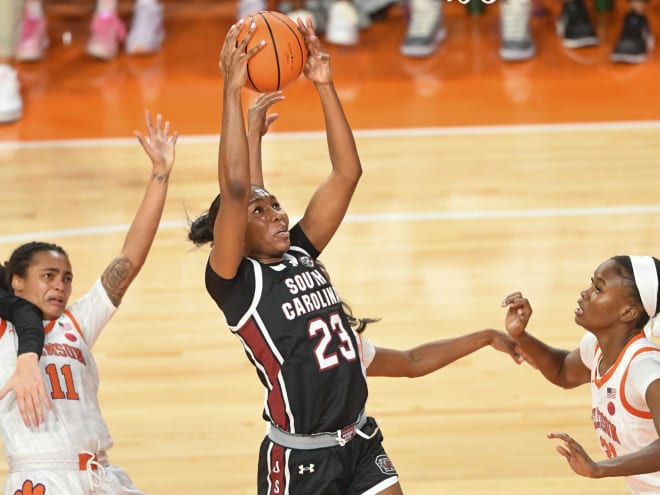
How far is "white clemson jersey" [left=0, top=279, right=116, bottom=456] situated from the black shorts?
680 mm

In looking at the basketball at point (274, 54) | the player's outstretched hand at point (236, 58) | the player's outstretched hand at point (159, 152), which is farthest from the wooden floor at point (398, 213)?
the player's outstretched hand at point (236, 58)

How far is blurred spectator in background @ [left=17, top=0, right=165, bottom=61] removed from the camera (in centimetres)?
1073

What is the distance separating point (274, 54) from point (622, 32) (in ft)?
23.4

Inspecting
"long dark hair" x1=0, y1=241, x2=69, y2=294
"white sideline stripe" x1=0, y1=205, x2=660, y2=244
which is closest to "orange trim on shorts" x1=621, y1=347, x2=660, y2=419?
"long dark hair" x1=0, y1=241, x2=69, y2=294

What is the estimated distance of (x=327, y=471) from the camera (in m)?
3.75

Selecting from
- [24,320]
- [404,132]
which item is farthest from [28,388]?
[404,132]

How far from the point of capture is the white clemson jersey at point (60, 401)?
402 cm

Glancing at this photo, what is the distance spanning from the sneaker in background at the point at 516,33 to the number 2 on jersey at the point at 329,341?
7.17m

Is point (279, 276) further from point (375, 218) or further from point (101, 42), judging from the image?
point (101, 42)

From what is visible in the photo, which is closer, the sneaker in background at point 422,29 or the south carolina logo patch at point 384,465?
the south carolina logo patch at point 384,465

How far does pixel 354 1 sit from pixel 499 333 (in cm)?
720

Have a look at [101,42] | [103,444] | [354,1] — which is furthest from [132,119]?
[103,444]

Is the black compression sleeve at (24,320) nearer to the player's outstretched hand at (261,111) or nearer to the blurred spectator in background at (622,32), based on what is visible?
the player's outstretched hand at (261,111)

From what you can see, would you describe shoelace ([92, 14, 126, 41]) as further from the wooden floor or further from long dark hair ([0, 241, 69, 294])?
long dark hair ([0, 241, 69, 294])
